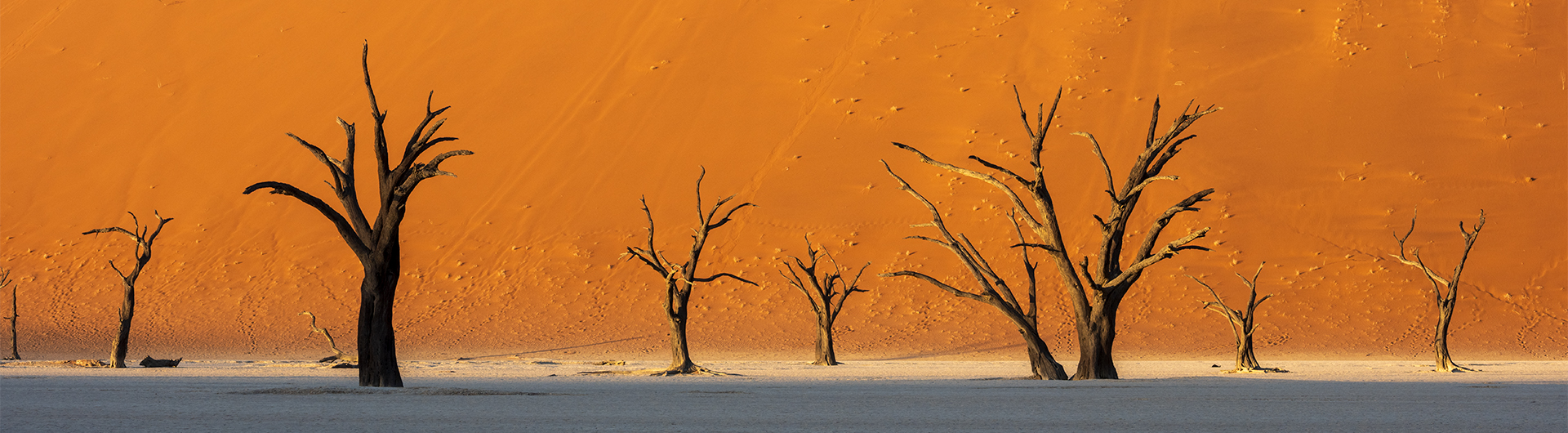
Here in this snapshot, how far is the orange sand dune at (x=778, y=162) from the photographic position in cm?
4800

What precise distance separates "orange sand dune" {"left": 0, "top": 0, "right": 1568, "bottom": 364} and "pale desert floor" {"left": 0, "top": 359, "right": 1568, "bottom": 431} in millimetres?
22302

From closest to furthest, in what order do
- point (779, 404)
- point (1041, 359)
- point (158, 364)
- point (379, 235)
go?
point (779, 404)
point (379, 235)
point (1041, 359)
point (158, 364)

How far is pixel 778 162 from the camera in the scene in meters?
55.4

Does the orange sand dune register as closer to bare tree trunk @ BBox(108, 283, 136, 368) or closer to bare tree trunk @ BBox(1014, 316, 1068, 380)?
bare tree trunk @ BBox(108, 283, 136, 368)

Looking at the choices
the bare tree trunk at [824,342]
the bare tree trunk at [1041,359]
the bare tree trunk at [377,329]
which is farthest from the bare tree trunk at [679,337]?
the bare tree trunk at [377,329]

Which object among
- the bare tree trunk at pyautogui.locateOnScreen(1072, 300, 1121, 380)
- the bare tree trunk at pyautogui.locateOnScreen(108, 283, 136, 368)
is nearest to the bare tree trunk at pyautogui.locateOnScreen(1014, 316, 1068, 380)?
the bare tree trunk at pyautogui.locateOnScreen(1072, 300, 1121, 380)

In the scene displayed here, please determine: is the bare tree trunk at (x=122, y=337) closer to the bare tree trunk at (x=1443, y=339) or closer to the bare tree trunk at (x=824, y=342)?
the bare tree trunk at (x=824, y=342)

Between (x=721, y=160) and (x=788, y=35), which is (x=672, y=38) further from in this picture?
(x=721, y=160)

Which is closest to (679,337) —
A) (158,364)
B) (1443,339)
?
(158,364)

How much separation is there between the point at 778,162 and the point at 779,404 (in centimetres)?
3999

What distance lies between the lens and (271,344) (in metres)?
47.3

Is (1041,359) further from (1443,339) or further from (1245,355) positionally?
(1443,339)

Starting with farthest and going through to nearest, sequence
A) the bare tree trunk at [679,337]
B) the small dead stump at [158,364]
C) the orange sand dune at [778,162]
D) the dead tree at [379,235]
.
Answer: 1. the orange sand dune at [778,162]
2. the small dead stump at [158,364]
3. the bare tree trunk at [679,337]
4. the dead tree at [379,235]

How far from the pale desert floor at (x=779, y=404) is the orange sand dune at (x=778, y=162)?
22.3 metres
